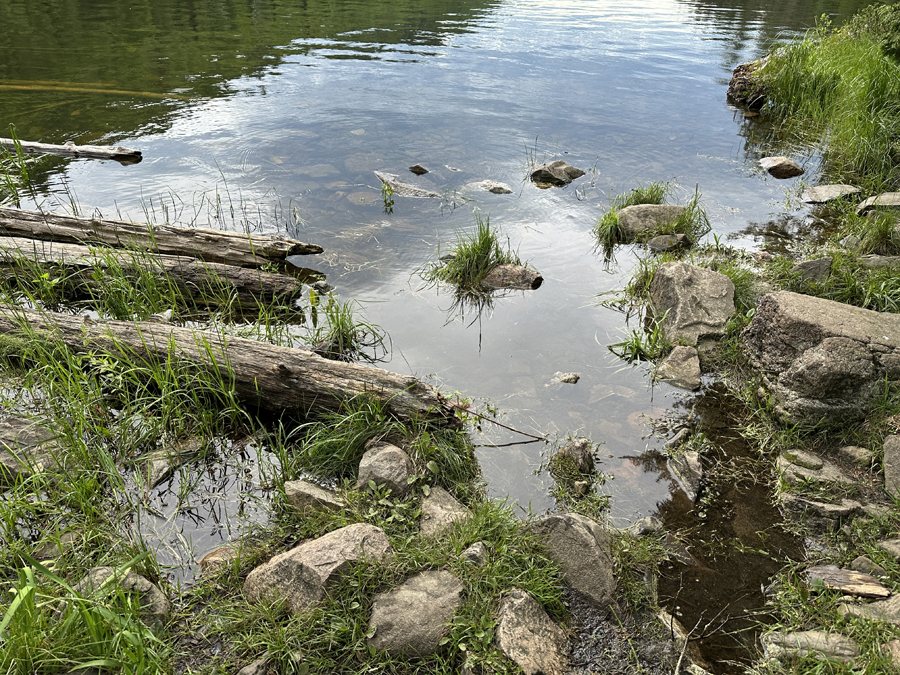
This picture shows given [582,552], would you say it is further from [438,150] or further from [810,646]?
[438,150]

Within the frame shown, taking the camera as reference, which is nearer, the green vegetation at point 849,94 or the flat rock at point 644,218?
the flat rock at point 644,218

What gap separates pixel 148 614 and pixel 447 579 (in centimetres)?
155

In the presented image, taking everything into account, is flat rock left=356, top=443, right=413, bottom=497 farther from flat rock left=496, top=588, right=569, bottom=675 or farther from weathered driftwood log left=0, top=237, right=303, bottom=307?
weathered driftwood log left=0, top=237, right=303, bottom=307

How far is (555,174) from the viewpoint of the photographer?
9445 mm

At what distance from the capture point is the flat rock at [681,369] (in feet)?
16.9

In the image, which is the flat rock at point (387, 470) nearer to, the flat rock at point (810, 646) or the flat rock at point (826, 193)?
the flat rock at point (810, 646)

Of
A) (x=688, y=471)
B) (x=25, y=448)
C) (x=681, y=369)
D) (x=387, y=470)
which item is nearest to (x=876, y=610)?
(x=688, y=471)

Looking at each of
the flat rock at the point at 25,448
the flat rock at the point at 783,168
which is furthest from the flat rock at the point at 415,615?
the flat rock at the point at 783,168

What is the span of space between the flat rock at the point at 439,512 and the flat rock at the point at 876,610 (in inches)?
84.9

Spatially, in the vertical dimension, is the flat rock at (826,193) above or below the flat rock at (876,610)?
above

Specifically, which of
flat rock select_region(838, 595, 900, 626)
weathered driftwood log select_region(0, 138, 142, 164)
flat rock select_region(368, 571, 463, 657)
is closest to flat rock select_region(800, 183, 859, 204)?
flat rock select_region(838, 595, 900, 626)

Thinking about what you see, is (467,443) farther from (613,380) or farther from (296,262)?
(296,262)

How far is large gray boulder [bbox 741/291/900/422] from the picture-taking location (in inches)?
171

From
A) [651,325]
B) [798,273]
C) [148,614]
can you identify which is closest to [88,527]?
[148,614]
